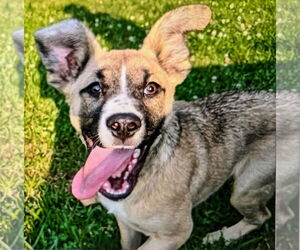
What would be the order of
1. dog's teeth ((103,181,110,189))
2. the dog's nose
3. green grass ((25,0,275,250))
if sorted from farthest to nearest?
green grass ((25,0,275,250)), dog's teeth ((103,181,110,189)), the dog's nose

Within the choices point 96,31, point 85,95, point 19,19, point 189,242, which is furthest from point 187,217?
point 19,19

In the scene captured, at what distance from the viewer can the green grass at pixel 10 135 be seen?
3152 mm

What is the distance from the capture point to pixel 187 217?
298 centimetres

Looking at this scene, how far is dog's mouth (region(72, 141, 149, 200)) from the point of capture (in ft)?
9.53

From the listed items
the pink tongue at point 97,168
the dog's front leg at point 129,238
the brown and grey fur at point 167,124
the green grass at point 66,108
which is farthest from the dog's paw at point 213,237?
the pink tongue at point 97,168

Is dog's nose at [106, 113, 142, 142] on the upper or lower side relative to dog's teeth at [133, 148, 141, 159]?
upper

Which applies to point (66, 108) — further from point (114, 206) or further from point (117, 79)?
point (114, 206)

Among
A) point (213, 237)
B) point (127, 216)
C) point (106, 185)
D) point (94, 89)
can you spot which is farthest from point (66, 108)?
point (213, 237)

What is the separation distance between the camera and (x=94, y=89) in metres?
2.84

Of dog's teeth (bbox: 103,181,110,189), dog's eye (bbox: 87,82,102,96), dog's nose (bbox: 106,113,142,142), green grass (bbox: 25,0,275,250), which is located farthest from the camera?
green grass (bbox: 25,0,275,250)

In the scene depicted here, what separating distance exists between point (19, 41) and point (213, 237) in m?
1.25


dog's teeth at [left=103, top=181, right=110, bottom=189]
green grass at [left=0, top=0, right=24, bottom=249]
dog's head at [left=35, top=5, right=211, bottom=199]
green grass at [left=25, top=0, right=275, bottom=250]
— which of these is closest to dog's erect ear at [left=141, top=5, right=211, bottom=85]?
dog's head at [left=35, top=5, right=211, bottom=199]

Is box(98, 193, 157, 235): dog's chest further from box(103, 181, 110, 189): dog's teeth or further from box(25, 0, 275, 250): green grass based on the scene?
box(25, 0, 275, 250): green grass

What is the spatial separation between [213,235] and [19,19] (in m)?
1.31
